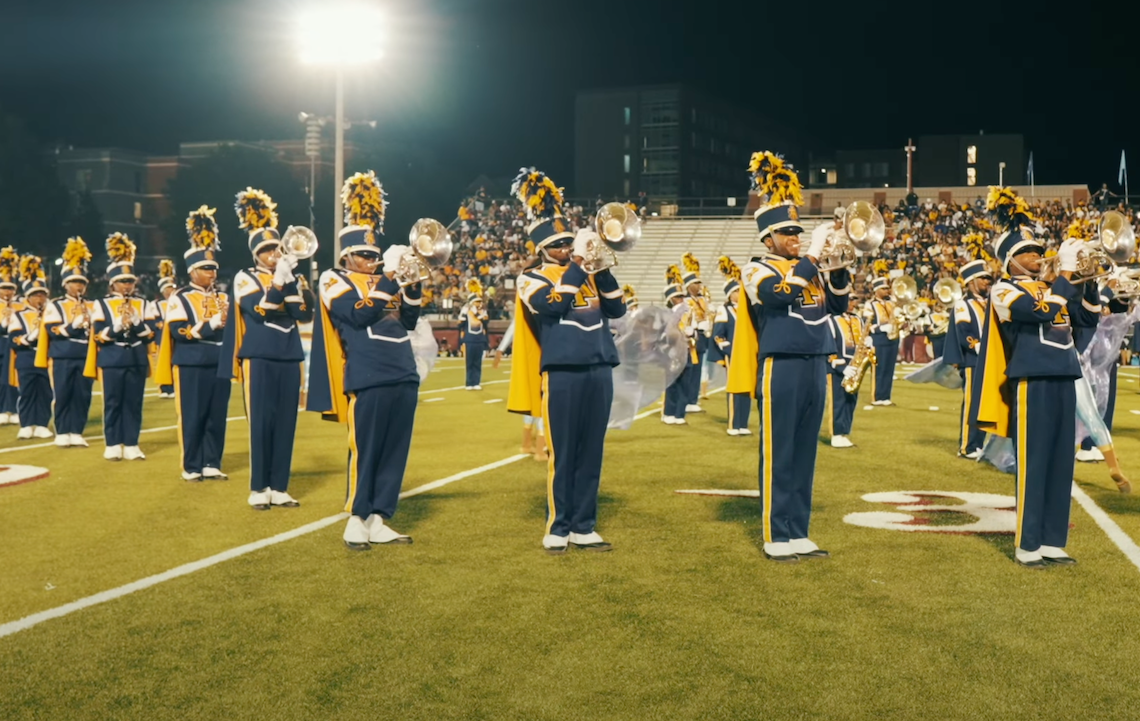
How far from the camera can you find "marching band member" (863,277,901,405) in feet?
68.3

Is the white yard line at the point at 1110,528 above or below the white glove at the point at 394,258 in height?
below

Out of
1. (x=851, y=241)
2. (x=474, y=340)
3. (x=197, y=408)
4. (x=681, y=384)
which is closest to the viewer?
(x=851, y=241)

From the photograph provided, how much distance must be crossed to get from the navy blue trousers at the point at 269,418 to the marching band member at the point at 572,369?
2573 mm

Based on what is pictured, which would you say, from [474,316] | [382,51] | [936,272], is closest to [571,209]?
[936,272]

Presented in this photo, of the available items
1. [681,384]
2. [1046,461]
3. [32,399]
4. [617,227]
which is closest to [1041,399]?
[1046,461]

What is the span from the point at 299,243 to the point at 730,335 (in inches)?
383

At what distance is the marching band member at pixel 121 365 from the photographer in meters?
12.5

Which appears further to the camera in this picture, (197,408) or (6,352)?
(6,352)

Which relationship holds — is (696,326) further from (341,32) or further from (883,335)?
(341,32)

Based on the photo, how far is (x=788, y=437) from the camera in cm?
739

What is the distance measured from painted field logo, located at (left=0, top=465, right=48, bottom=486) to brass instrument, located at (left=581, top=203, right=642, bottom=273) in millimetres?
6106

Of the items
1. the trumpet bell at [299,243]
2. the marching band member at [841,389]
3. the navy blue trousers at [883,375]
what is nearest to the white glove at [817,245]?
the trumpet bell at [299,243]

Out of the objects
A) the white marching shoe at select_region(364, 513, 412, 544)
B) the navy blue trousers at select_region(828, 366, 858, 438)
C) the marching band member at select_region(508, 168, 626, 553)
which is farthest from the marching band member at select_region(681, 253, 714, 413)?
the white marching shoe at select_region(364, 513, 412, 544)

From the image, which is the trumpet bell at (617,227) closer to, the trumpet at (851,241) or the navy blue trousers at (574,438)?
the navy blue trousers at (574,438)
